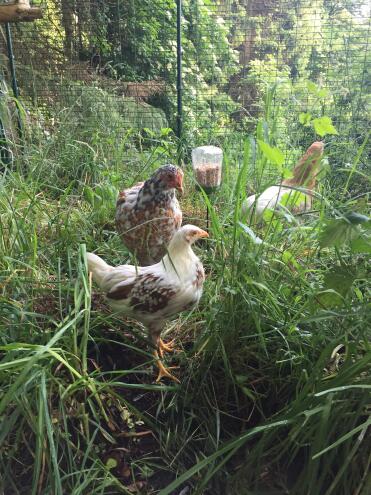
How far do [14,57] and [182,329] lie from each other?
13.7ft

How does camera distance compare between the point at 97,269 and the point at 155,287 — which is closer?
the point at 155,287

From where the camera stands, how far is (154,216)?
91.3 inches

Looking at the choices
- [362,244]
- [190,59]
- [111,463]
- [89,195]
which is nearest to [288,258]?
[362,244]

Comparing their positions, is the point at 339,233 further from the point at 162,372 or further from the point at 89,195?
the point at 89,195

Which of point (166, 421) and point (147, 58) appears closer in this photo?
point (166, 421)

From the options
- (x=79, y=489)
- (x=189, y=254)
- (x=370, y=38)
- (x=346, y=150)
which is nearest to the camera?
(x=79, y=489)

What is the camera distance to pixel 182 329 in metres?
2.04

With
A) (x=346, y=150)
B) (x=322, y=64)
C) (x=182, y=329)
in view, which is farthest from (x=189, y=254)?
(x=322, y=64)

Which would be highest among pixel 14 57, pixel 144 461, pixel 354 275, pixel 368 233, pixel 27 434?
pixel 14 57

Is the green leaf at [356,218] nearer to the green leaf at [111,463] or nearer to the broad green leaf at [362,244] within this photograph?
the broad green leaf at [362,244]

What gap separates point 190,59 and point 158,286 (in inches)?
170

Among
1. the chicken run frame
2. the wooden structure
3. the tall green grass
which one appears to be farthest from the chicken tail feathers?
the chicken run frame

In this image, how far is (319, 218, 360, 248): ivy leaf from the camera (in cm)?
115

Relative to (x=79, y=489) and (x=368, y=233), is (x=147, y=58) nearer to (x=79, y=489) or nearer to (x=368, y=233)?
(x=368, y=233)
